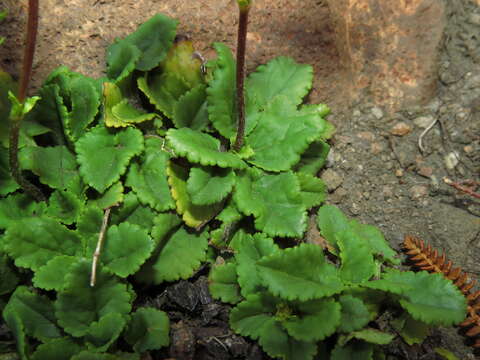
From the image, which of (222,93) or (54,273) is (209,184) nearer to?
(222,93)

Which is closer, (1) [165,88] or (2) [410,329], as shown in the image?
(2) [410,329]

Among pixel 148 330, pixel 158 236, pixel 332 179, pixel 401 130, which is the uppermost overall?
pixel 401 130

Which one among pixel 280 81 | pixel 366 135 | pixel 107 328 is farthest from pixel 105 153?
pixel 366 135

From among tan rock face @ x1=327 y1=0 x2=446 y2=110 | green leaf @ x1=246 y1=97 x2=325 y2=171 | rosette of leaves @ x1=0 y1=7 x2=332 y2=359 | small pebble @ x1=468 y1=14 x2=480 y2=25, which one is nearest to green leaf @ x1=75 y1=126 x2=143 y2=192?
rosette of leaves @ x1=0 y1=7 x2=332 y2=359

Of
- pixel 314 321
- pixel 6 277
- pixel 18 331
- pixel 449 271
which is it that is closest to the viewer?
pixel 18 331

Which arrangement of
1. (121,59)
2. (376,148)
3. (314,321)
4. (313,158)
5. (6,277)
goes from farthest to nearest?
(376,148)
(313,158)
(121,59)
(6,277)
(314,321)

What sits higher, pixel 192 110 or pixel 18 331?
pixel 192 110

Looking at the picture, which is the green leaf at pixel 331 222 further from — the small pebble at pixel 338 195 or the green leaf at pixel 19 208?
the green leaf at pixel 19 208
